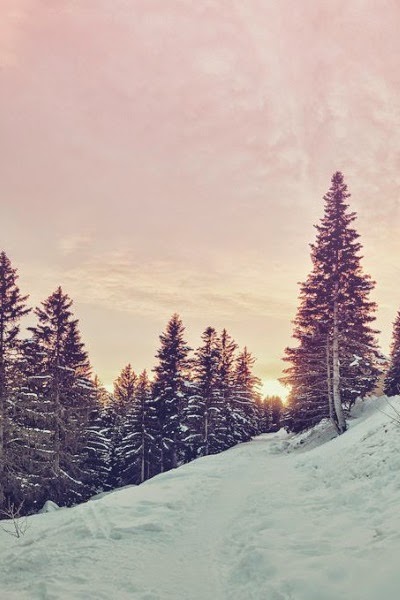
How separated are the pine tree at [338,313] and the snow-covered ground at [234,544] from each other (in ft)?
36.2

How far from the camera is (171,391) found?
118 feet

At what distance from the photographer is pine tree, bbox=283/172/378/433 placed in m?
23.9

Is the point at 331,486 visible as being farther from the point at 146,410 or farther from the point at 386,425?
the point at 146,410

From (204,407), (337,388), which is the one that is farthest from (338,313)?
(204,407)

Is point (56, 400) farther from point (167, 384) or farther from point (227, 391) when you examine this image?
point (227, 391)

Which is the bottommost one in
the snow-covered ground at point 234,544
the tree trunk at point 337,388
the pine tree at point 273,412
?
the pine tree at point 273,412

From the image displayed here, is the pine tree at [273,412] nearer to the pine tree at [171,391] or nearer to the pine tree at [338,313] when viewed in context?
the pine tree at [171,391]

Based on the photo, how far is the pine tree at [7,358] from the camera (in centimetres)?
2102

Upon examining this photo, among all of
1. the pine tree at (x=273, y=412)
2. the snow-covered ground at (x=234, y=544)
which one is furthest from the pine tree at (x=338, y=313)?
the pine tree at (x=273, y=412)

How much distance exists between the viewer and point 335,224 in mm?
24797

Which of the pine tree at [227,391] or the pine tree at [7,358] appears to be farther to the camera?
the pine tree at [227,391]

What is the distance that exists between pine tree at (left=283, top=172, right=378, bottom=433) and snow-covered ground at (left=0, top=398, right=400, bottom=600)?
11.0m

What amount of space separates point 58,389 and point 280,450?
49.7 ft

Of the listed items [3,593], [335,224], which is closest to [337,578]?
[3,593]
